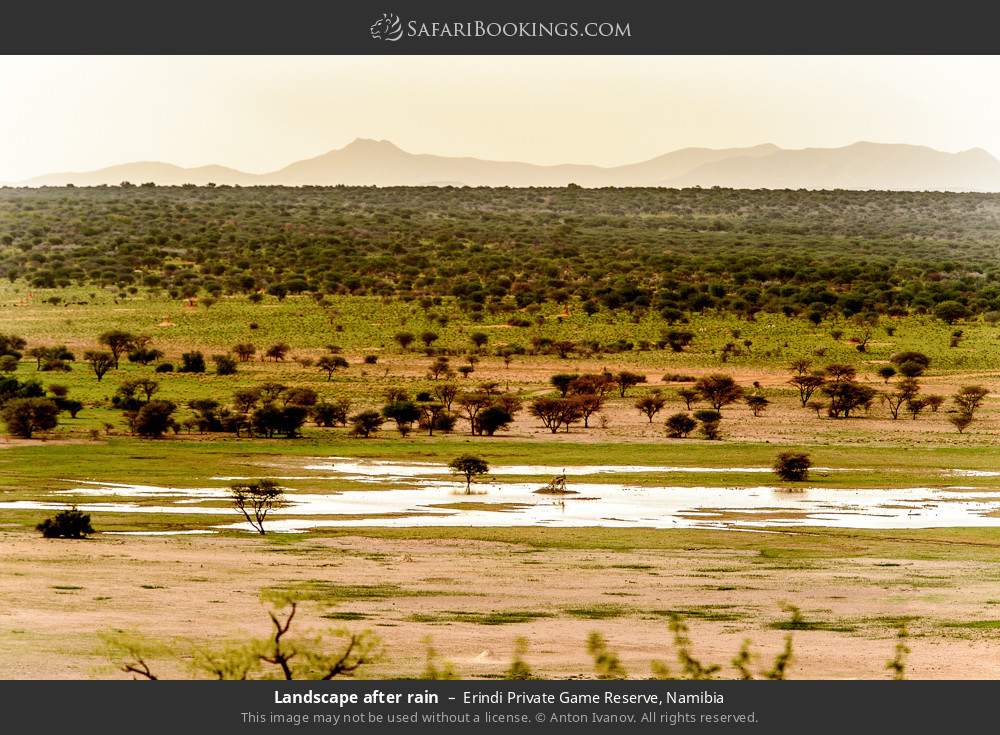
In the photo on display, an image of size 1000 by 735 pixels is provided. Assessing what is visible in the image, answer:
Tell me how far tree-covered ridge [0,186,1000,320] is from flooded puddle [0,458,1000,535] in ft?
166

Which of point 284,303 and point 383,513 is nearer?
point 383,513

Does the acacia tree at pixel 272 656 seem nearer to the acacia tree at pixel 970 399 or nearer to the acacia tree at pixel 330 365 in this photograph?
the acacia tree at pixel 970 399

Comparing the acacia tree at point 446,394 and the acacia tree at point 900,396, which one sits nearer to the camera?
the acacia tree at point 446,394

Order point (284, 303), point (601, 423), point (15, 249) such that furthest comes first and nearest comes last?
point (15, 249)
point (284, 303)
point (601, 423)

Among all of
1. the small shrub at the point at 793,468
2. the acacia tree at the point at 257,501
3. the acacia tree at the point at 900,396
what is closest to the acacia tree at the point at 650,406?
the acacia tree at the point at 900,396

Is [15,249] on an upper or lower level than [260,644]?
upper

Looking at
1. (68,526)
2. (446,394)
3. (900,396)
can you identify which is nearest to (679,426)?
(446,394)

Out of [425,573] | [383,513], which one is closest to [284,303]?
[383,513]

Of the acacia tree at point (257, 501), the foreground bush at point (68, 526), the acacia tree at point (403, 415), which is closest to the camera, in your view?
the foreground bush at point (68, 526)

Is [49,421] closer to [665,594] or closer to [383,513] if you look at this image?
[383,513]

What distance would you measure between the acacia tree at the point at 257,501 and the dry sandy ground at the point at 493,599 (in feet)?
8.44

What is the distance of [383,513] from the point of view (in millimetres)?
39656

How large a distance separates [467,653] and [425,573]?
7318 mm

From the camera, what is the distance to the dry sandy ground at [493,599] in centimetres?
2448
